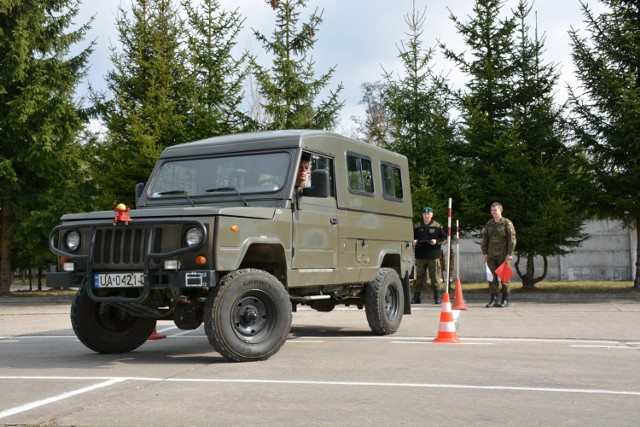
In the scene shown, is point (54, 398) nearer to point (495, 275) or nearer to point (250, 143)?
point (250, 143)

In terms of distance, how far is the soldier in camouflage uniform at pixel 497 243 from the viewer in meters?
16.0

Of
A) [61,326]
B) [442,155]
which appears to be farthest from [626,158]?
[61,326]

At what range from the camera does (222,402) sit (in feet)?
20.0

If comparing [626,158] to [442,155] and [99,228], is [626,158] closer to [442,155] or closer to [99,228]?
[442,155]

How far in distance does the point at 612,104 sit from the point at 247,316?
14.1 meters

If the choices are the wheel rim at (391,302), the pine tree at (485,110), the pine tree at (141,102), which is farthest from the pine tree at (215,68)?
the wheel rim at (391,302)

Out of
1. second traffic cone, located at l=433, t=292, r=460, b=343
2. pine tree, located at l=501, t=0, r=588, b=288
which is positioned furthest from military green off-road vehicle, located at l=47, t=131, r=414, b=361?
pine tree, located at l=501, t=0, r=588, b=288

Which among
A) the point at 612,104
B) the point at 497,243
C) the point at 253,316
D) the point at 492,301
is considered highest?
the point at 612,104

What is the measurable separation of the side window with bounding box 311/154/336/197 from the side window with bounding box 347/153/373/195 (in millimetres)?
367

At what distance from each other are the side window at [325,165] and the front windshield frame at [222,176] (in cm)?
47

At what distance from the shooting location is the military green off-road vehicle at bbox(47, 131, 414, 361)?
802 cm

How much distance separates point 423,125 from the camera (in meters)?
21.7

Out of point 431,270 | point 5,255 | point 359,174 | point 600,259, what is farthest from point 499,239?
point 5,255

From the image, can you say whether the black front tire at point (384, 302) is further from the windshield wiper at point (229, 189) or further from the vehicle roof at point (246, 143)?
the windshield wiper at point (229, 189)
